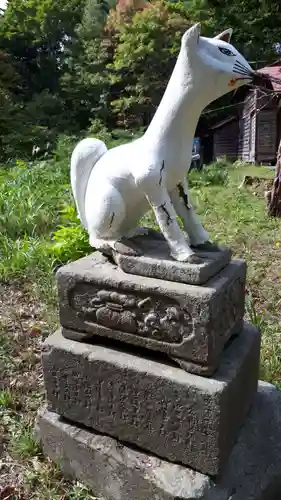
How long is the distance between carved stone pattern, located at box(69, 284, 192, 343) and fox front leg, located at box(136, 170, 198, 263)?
0.18 m

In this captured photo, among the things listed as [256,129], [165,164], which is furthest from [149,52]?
[165,164]

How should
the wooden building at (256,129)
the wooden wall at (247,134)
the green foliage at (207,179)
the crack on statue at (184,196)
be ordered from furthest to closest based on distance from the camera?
the wooden wall at (247,134), the wooden building at (256,129), the green foliage at (207,179), the crack on statue at (184,196)

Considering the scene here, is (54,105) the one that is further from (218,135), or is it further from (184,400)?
(184,400)

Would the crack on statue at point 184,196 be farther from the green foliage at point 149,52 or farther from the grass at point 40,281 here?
the green foliage at point 149,52

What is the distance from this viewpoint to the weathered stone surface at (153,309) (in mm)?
1379

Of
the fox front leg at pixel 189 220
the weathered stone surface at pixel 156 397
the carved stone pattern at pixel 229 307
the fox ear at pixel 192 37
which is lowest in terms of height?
the weathered stone surface at pixel 156 397

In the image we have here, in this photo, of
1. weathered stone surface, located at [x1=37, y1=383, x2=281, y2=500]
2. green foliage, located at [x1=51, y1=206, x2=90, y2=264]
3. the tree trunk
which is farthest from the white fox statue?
the tree trunk

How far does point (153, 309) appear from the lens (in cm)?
145

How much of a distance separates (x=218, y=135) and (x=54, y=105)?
512cm

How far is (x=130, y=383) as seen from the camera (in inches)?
61.0

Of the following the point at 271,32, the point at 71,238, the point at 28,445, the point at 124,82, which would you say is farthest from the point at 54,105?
the point at 28,445

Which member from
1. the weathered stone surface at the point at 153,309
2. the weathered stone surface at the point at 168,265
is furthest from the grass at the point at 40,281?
the weathered stone surface at the point at 168,265

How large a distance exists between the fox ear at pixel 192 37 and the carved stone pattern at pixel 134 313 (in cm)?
84

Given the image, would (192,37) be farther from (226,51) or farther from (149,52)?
(149,52)
